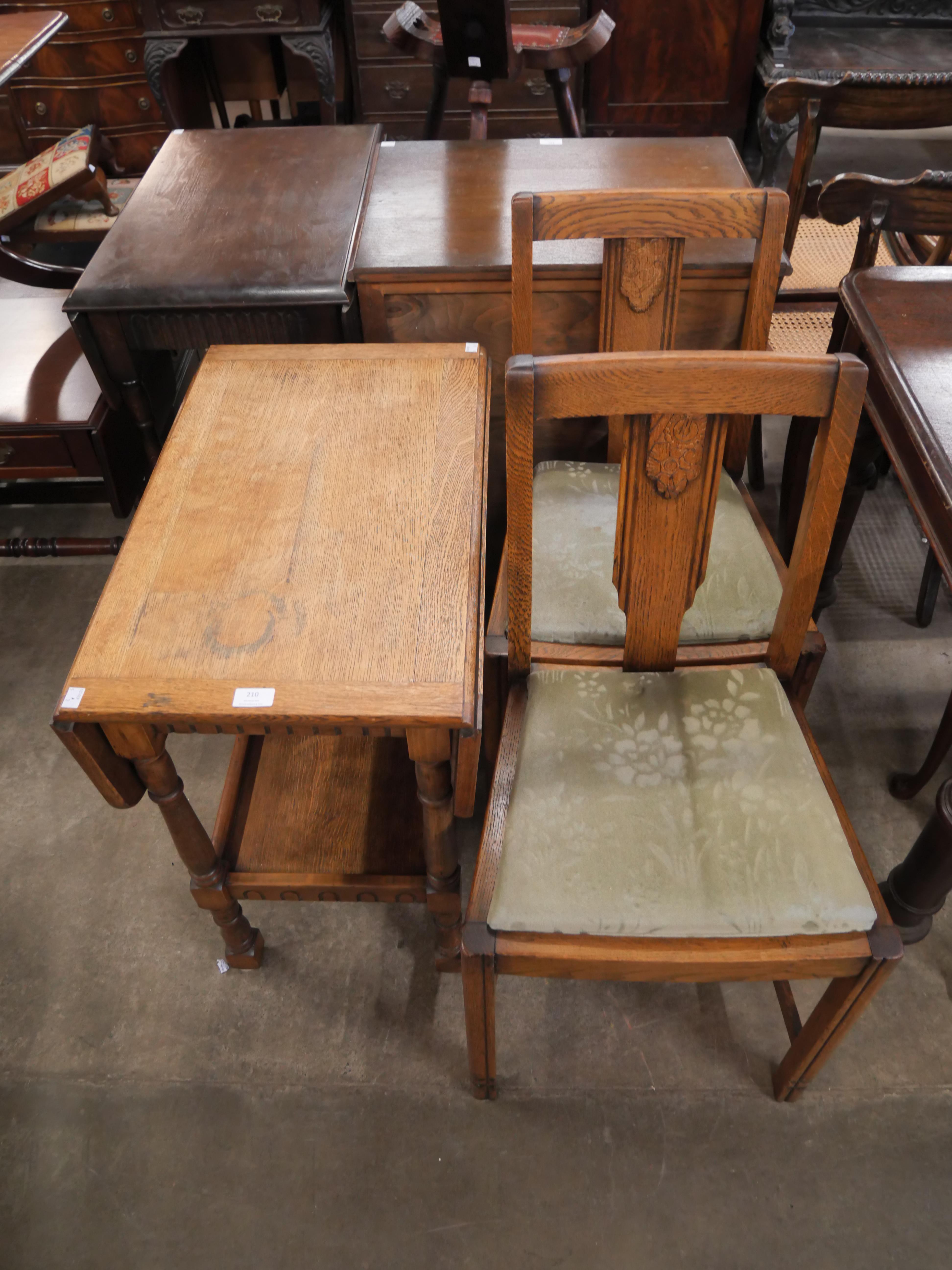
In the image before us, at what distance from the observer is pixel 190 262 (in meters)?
1.73

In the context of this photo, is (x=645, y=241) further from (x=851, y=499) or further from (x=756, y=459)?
(x=756, y=459)

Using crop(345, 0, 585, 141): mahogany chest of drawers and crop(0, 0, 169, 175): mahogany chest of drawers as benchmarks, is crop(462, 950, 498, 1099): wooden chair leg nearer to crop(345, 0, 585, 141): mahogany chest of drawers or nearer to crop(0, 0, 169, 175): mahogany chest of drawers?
crop(345, 0, 585, 141): mahogany chest of drawers

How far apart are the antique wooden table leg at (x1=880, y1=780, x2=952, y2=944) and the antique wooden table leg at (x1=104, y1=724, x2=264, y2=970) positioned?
1.06m

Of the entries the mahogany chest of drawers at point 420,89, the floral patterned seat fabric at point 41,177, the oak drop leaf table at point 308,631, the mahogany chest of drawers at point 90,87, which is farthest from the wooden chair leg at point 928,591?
the mahogany chest of drawers at point 90,87

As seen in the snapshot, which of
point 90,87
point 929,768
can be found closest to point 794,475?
point 929,768

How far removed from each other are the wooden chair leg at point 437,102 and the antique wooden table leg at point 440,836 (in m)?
1.86

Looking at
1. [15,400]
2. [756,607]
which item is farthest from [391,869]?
[15,400]

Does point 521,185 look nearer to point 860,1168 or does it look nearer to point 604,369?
point 604,369

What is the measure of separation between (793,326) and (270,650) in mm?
1890

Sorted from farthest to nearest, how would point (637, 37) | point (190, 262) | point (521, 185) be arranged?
point (637, 37)
point (521, 185)
point (190, 262)

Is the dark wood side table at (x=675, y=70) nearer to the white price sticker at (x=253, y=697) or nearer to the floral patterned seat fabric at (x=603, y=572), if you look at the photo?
the floral patterned seat fabric at (x=603, y=572)

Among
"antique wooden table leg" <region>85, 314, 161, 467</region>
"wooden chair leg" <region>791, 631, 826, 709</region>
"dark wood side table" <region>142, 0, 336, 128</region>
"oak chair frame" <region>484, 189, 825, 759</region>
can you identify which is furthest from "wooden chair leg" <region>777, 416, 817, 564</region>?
"dark wood side table" <region>142, 0, 336, 128</region>

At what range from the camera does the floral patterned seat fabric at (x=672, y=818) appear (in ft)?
3.56

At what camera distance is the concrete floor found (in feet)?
4.33
